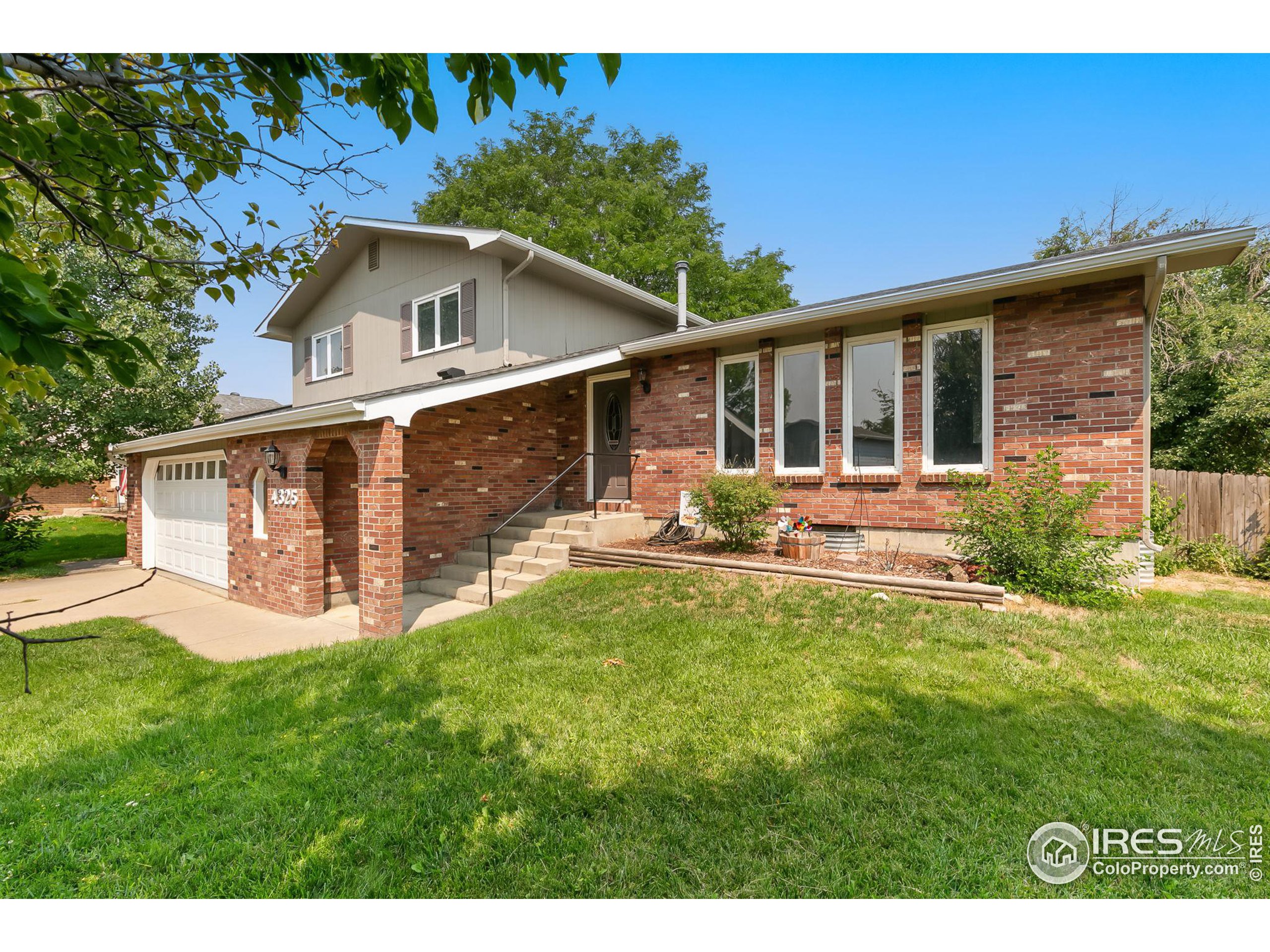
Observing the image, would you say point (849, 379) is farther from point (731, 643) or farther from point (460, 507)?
point (460, 507)

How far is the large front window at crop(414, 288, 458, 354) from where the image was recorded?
400 inches

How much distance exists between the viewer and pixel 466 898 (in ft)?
7.43

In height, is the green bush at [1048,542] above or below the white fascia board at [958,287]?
below

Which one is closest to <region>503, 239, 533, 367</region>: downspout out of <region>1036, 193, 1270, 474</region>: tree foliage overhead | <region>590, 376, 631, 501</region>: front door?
<region>590, 376, 631, 501</region>: front door

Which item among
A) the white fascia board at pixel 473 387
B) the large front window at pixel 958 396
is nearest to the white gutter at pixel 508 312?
the white fascia board at pixel 473 387

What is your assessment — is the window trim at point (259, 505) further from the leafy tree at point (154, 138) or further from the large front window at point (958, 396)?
the large front window at point (958, 396)

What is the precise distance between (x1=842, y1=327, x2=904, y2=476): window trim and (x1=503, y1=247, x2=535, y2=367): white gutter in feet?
17.9

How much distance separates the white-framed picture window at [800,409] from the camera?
Answer: 809cm

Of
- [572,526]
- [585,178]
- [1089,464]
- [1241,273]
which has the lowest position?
[572,526]

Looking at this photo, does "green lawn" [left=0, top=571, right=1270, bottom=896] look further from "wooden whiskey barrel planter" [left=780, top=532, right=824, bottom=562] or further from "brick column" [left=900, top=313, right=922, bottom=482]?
"brick column" [left=900, top=313, right=922, bottom=482]

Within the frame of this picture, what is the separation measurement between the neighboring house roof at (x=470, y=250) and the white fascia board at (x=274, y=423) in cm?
212
